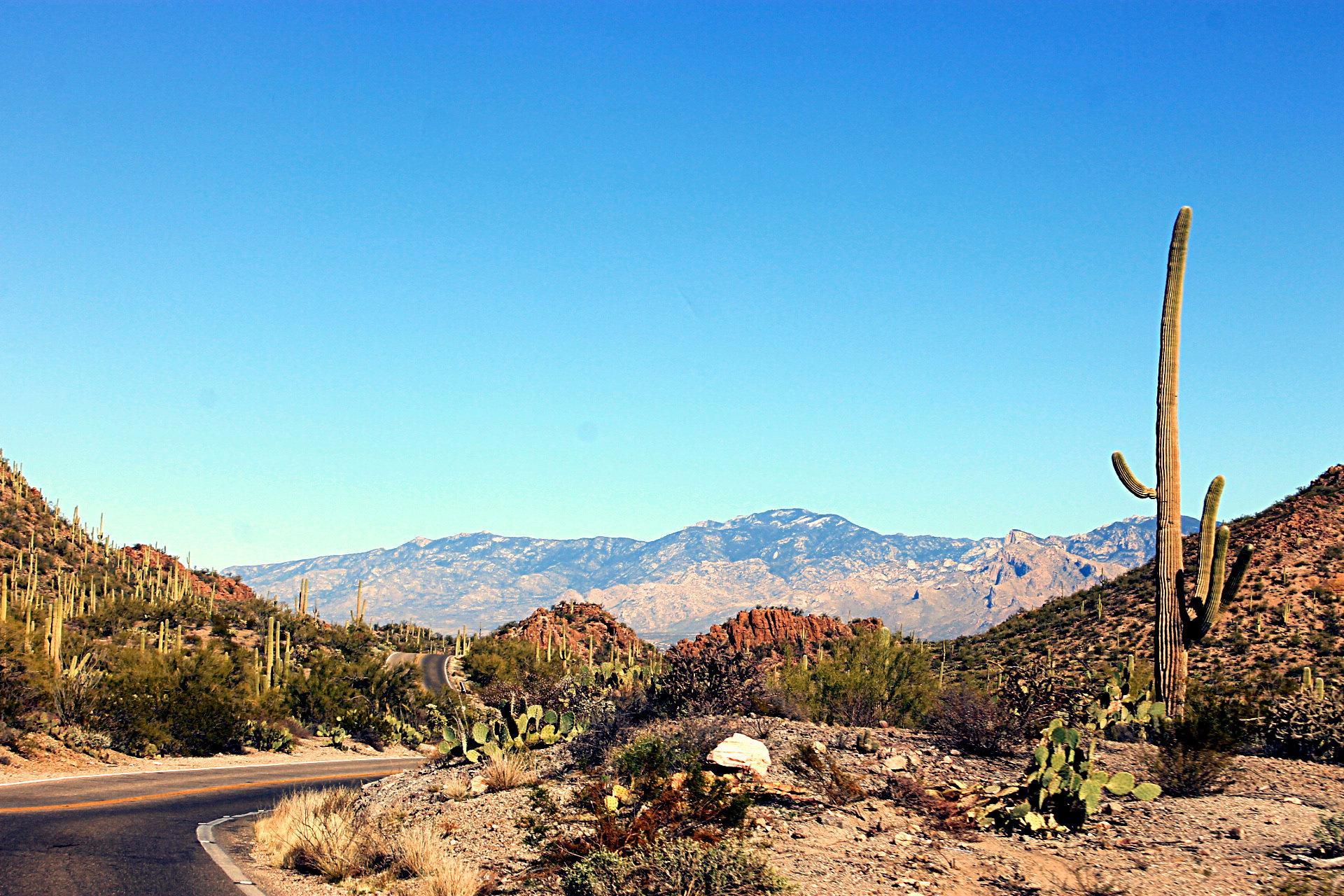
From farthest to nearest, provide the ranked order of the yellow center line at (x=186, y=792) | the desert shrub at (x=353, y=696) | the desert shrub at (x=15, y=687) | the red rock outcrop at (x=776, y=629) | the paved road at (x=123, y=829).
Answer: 1. the red rock outcrop at (x=776, y=629)
2. the desert shrub at (x=353, y=696)
3. the desert shrub at (x=15, y=687)
4. the yellow center line at (x=186, y=792)
5. the paved road at (x=123, y=829)

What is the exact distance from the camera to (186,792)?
64.6 feet

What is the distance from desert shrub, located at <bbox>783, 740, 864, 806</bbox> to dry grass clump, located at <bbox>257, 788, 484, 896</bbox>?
12.6 feet

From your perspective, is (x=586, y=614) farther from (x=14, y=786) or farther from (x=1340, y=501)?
(x=14, y=786)

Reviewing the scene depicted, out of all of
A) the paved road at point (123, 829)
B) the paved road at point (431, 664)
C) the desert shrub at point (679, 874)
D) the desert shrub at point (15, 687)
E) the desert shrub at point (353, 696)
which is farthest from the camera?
the paved road at point (431, 664)

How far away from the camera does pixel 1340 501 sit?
180ft

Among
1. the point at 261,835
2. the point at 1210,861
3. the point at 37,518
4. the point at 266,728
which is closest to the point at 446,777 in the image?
the point at 261,835

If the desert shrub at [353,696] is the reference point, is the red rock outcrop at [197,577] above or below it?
above

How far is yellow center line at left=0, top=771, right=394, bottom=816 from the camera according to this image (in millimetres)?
15727

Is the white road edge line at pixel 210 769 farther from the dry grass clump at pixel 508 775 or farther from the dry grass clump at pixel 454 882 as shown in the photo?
the dry grass clump at pixel 454 882

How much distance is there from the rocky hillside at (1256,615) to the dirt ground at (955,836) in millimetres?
21754

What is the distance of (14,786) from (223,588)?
69.9m

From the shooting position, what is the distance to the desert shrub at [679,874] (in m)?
8.86

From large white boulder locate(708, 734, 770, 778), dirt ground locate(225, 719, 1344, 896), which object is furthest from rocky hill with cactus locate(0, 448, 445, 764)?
large white boulder locate(708, 734, 770, 778)

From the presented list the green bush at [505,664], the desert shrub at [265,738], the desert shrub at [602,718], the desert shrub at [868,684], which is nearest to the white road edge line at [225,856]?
the desert shrub at [602,718]
